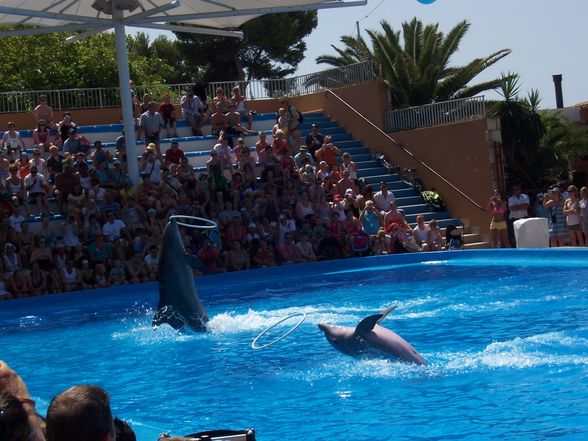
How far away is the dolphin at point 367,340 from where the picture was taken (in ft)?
A: 22.2

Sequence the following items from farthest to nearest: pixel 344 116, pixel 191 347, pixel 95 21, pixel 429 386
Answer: pixel 344 116, pixel 95 21, pixel 191 347, pixel 429 386

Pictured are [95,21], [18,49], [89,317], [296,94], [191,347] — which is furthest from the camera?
[18,49]

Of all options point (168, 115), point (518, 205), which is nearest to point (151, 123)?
point (168, 115)

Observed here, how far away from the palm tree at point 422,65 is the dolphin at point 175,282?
49.9 ft

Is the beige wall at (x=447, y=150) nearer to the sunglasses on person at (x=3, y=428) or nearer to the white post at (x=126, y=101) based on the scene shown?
the white post at (x=126, y=101)

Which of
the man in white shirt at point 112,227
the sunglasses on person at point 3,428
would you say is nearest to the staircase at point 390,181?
the man in white shirt at point 112,227

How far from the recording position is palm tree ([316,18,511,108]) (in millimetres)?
23688

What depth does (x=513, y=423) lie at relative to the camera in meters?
5.86

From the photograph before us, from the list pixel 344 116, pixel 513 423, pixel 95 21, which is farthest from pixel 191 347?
pixel 344 116

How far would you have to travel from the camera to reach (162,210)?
52.7 feet

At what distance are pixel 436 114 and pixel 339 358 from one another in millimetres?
12732

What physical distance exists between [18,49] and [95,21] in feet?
37.0

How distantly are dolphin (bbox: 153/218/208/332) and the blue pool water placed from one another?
1.17ft

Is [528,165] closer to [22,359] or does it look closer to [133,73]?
[133,73]
